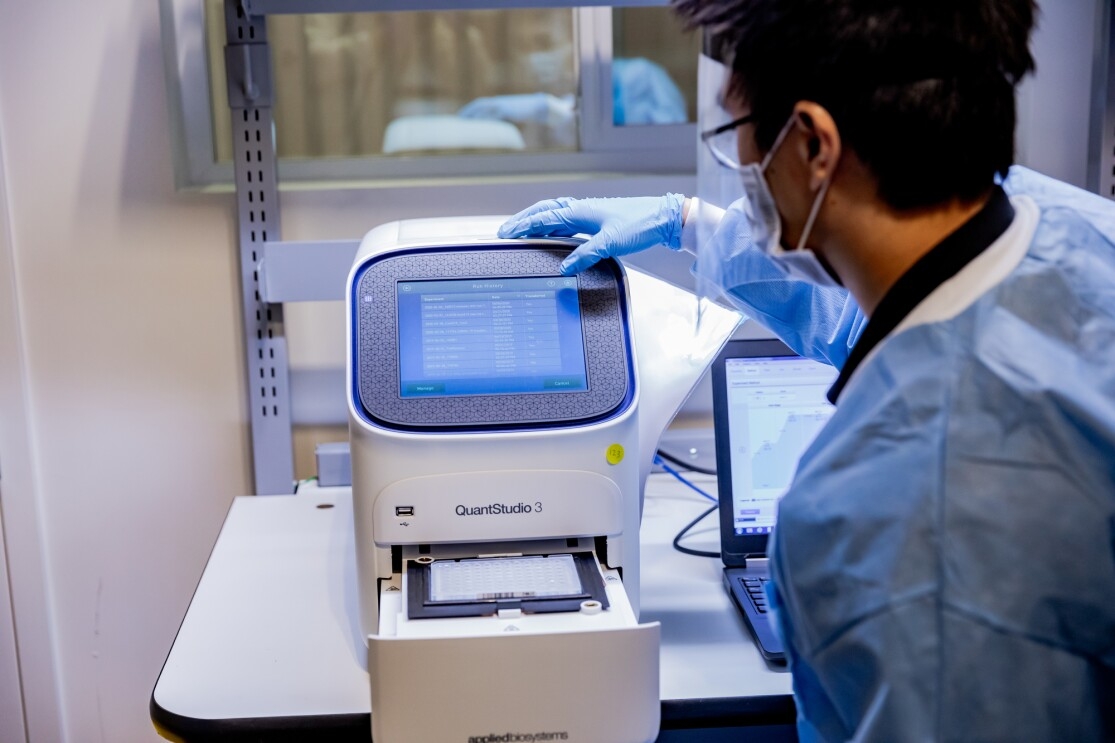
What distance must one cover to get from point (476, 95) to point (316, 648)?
108cm

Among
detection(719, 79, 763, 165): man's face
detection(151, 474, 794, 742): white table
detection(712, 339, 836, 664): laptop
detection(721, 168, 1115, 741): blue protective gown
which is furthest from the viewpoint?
detection(712, 339, 836, 664): laptop

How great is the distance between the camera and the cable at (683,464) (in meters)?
1.60

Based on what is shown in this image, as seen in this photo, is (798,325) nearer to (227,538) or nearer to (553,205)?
(553,205)

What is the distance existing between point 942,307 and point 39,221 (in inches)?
53.8

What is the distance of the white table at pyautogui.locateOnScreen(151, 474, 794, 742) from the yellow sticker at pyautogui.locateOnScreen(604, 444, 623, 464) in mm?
226

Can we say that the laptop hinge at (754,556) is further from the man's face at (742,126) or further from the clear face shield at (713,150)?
the man's face at (742,126)

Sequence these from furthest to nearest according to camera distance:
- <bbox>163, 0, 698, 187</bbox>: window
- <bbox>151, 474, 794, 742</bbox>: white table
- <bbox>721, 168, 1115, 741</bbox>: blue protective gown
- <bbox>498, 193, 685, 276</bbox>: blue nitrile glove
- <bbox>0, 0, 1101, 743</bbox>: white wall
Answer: <bbox>163, 0, 698, 187</bbox>: window < <bbox>0, 0, 1101, 743</bbox>: white wall < <bbox>498, 193, 685, 276</bbox>: blue nitrile glove < <bbox>151, 474, 794, 742</bbox>: white table < <bbox>721, 168, 1115, 741</bbox>: blue protective gown

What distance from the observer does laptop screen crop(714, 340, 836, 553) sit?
125cm

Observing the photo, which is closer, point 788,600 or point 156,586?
point 788,600

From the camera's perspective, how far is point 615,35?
1.83 meters

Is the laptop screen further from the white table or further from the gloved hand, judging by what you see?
the gloved hand

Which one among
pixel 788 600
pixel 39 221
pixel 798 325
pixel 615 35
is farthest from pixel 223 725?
pixel 615 35

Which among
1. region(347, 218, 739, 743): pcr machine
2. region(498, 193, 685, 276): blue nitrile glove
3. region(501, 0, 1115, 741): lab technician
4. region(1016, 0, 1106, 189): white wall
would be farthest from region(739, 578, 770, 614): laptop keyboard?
region(1016, 0, 1106, 189): white wall

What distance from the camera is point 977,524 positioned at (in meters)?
0.66
